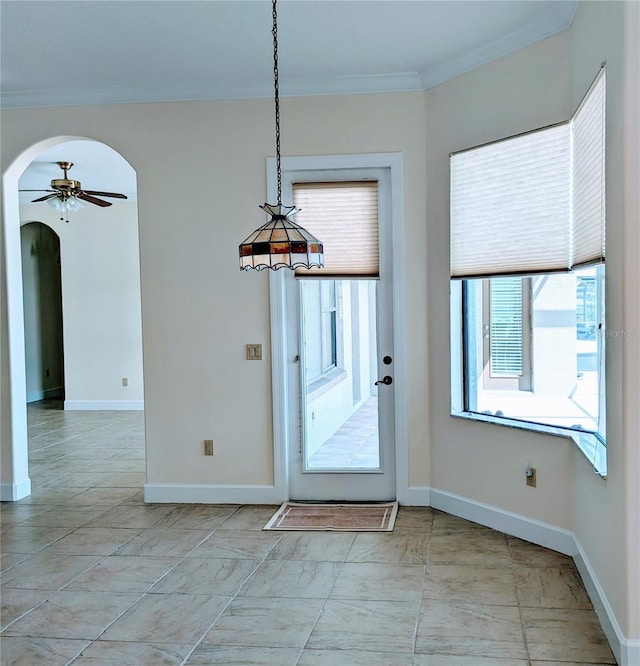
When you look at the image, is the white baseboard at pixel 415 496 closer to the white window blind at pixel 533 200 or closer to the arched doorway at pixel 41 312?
the white window blind at pixel 533 200

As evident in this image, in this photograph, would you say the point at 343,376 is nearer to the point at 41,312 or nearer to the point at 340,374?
the point at 340,374

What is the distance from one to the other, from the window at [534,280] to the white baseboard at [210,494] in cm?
145

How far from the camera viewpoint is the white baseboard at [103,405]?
9938mm

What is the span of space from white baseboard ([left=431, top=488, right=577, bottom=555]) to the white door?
416 mm

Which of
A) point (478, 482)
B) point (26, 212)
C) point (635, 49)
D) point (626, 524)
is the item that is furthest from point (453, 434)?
point (26, 212)

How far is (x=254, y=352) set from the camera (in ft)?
16.9

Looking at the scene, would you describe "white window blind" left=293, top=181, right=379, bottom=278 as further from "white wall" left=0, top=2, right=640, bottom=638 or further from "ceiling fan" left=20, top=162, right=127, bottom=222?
"ceiling fan" left=20, top=162, right=127, bottom=222

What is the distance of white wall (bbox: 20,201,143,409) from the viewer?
9938 mm

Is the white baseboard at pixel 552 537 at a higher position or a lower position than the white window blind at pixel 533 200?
lower

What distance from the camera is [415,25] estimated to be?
4023 mm

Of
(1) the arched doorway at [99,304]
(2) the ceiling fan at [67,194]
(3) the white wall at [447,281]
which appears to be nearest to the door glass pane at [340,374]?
(3) the white wall at [447,281]

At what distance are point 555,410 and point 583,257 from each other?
0.99 metres

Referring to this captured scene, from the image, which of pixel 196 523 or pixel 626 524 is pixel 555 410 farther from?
pixel 196 523

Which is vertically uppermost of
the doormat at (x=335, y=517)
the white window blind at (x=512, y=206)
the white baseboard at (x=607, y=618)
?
the white window blind at (x=512, y=206)
